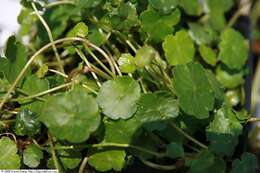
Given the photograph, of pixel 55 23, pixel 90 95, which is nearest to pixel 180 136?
pixel 90 95

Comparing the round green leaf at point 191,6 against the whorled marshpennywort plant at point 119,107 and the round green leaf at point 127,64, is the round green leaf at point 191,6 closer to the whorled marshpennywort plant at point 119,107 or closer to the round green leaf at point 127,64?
the whorled marshpennywort plant at point 119,107

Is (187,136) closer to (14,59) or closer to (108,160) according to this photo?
(108,160)


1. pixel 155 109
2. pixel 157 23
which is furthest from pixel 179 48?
pixel 155 109

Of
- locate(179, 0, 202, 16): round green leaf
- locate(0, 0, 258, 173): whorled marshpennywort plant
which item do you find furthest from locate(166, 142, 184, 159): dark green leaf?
locate(179, 0, 202, 16): round green leaf

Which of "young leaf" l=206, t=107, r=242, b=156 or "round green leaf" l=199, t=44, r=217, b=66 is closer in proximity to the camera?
"young leaf" l=206, t=107, r=242, b=156

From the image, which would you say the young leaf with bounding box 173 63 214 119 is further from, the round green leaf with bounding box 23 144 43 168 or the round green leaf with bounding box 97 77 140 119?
the round green leaf with bounding box 23 144 43 168

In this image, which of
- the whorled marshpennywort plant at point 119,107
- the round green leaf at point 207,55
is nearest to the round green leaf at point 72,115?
the whorled marshpennywort plant at point 119,107
